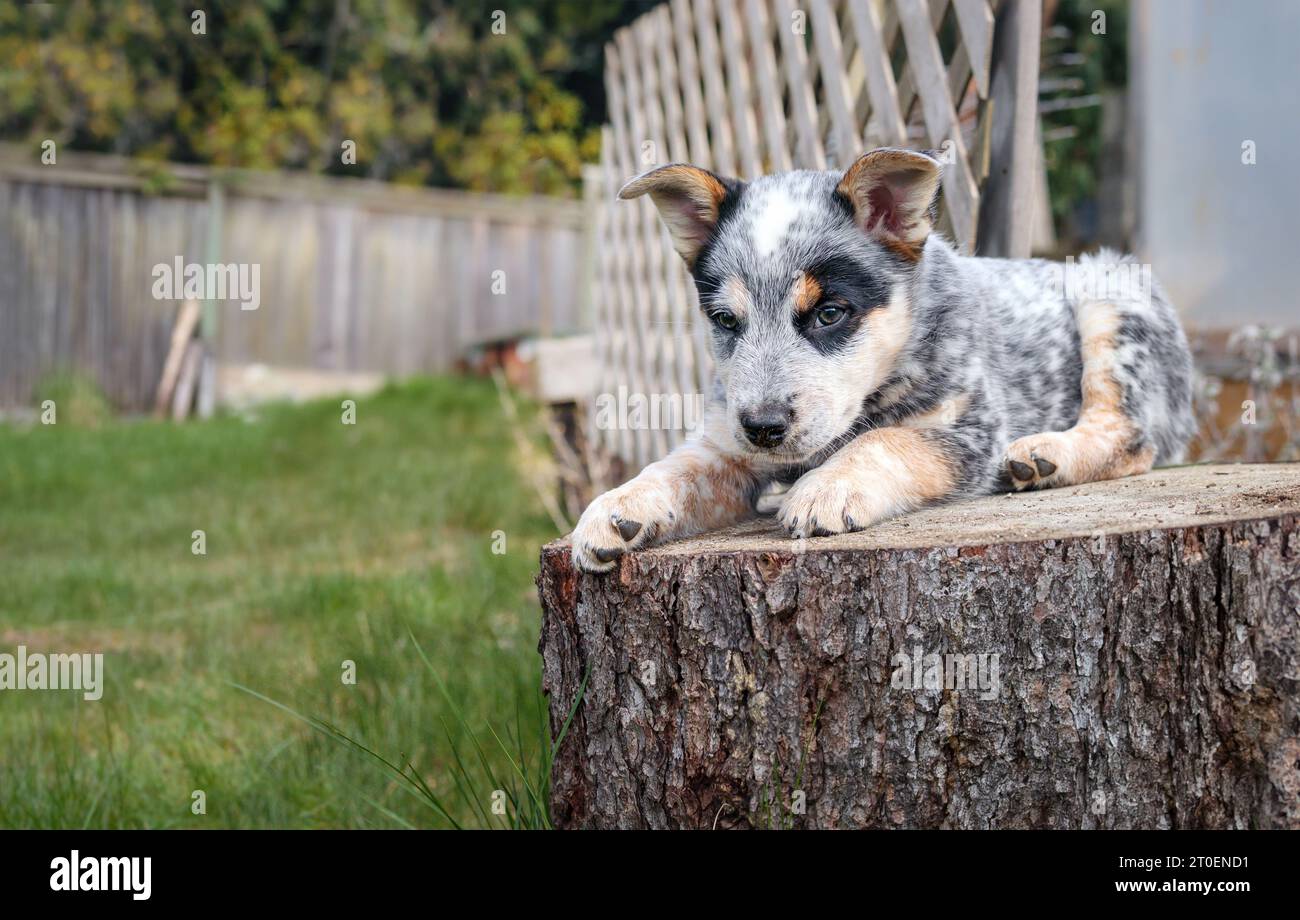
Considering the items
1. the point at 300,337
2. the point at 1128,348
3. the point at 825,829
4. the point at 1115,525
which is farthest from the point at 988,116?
the point at 300,337

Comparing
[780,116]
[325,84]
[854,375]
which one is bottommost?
[854,375]

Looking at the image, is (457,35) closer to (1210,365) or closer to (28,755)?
(1210,365)

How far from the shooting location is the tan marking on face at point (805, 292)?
104 inches

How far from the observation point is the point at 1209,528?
2076 millimetres

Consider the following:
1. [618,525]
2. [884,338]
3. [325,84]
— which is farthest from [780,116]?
[325,84]

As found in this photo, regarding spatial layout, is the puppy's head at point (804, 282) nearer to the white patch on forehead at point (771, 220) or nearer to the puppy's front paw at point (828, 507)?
the white patch on forehead at point (771, 220)

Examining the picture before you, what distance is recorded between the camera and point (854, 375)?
8.79ft

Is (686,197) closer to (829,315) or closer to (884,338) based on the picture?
(829,315)

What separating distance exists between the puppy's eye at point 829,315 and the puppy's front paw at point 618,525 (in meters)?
0.54

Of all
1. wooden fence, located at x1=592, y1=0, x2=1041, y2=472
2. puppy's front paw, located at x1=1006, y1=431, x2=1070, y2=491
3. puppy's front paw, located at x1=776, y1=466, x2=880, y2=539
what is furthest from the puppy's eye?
puppy's front paw, located at x1=1006, y1=431, x2=1070, y2=491

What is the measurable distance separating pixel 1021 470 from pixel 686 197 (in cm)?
104

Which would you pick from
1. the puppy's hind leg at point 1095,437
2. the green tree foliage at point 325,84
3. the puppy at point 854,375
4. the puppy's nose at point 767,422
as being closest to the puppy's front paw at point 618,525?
the puppy at point 854,375

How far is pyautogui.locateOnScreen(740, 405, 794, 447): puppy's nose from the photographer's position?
8.22ft

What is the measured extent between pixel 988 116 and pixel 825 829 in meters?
2.33
